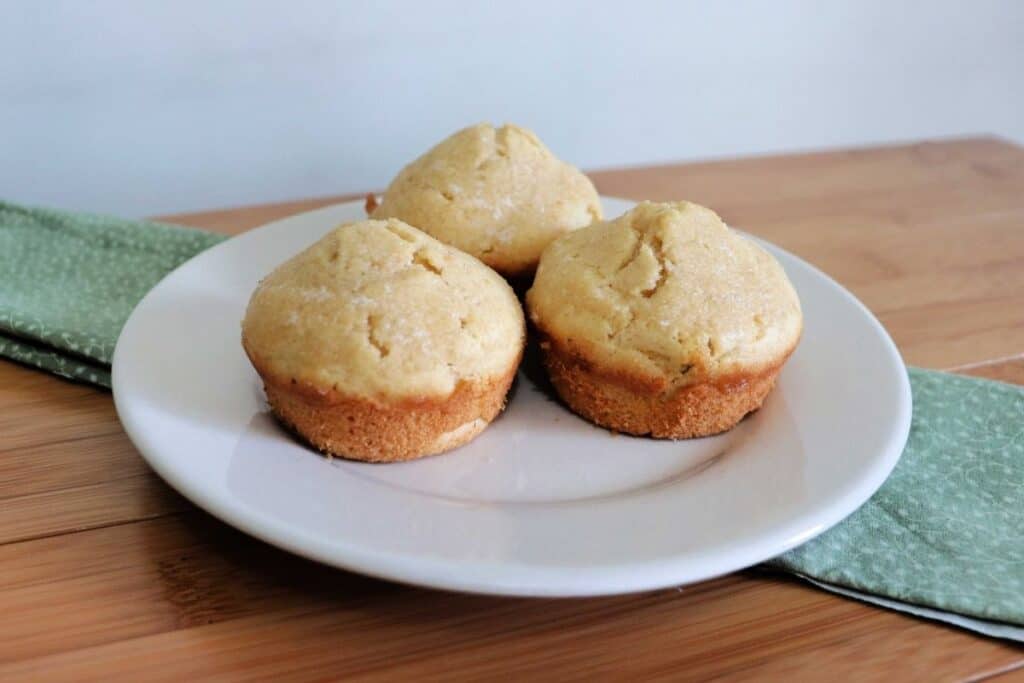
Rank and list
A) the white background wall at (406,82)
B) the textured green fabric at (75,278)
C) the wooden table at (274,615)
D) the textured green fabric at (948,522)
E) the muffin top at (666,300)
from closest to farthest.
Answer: the wooden table at (274,615) < the textured green fabric at (948,522) < the muffin top at (666,300) < the textured green fabric at (75,278) < the white background wall at (406,82)

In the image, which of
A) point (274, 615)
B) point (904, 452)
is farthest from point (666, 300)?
point (274, 615)

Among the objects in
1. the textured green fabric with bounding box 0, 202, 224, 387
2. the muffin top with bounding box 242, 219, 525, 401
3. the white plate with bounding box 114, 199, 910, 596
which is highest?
the muffin top with bounding box 242, 219, 525, 401

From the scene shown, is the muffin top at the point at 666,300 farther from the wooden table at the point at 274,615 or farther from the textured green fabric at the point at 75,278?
the textured green fabric at the point at 75,278

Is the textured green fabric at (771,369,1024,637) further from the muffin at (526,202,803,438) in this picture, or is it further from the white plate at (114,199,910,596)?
the muffin at (526,202,803,438)

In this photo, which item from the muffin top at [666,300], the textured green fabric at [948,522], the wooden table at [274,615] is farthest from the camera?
the muffin top at [666,300]

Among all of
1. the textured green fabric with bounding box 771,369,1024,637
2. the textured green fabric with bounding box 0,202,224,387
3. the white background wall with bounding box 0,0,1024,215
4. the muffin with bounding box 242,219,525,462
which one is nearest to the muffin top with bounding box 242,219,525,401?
the muffin with bounding box 242,219,525,462

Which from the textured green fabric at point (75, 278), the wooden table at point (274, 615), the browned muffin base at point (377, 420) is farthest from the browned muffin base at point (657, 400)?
A: the textured green fabric at point (75, 278)

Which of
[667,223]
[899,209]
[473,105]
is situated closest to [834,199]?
[899,209]
